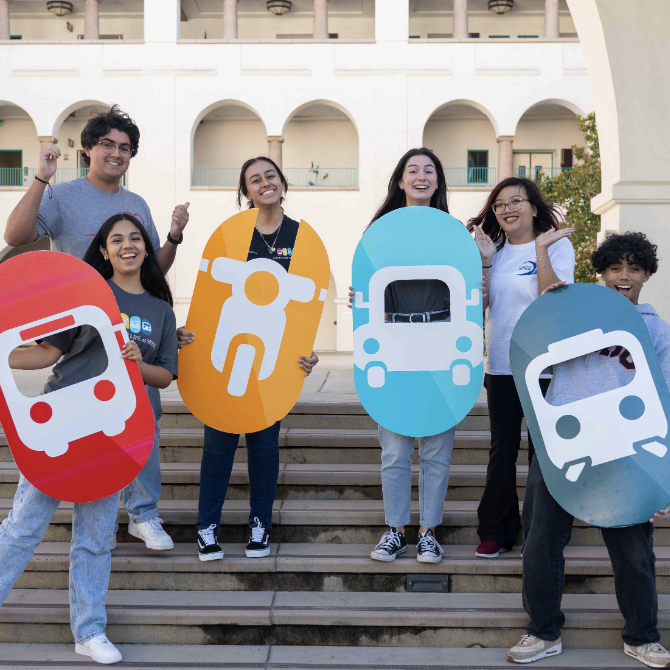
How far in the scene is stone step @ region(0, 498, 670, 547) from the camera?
9.09ft

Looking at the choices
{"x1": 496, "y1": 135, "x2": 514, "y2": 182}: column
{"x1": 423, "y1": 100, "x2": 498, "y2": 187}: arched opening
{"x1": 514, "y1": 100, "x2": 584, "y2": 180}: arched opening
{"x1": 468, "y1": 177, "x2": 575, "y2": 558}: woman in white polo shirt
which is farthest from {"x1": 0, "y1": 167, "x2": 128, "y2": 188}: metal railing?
{"x1": 468, "y1": 177, "x2": 575, "y2": 558}: woman in white polo shirt

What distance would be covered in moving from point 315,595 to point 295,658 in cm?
29

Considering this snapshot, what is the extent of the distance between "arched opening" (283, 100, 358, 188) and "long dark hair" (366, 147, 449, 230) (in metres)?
13.6

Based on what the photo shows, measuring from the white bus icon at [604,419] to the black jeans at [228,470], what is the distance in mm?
993

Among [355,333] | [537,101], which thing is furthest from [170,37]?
[355,333]

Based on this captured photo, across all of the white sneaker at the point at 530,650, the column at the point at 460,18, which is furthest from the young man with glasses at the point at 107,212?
the column at the point at 460,18

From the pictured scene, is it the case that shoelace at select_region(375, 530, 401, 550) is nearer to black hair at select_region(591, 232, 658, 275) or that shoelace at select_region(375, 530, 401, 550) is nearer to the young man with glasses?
the young man with glasses

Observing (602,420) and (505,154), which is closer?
(602,420)

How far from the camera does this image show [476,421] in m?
3.64

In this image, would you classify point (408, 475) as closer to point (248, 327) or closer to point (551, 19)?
point (248, 327)

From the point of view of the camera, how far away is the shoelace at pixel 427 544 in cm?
247

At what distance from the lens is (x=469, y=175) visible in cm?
1620

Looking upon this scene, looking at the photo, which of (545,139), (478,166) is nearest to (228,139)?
(478,166)

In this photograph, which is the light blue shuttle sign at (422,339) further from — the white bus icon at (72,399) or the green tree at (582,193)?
the green tree at (582,193)
